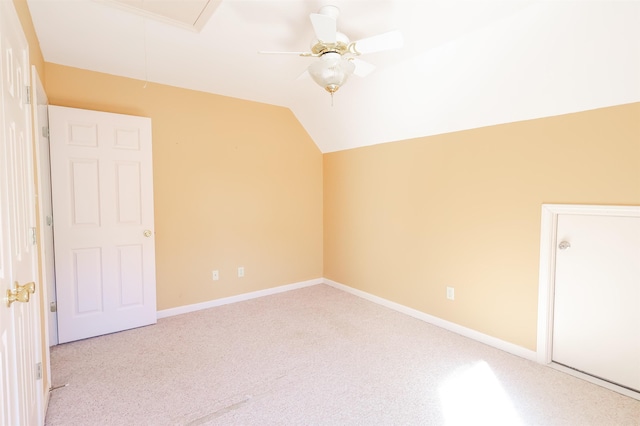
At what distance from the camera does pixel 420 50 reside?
248cm

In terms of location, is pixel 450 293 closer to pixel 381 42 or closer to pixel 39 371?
pixel 381 42

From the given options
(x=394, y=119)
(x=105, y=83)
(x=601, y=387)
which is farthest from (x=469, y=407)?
(x=105, y=83)

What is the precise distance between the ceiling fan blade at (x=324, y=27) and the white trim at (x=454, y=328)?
273 centimetres

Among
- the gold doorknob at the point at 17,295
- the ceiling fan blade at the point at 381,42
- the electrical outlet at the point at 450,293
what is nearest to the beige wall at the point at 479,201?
the electrical outlet at the point at 450,293

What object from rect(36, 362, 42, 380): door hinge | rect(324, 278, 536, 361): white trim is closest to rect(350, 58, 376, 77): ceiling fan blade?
rect(324, 278, 536, 361): white trim

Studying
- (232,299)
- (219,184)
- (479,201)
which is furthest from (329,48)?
(232,299)

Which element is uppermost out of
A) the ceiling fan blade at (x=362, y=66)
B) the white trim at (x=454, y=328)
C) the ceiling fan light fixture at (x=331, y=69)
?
the ceiling fan blade at (x=362, y=66)

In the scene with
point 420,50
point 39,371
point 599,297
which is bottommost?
point 39,371

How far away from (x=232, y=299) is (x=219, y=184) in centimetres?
143

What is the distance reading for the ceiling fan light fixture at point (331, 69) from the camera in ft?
6.40

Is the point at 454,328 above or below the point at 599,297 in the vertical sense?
below

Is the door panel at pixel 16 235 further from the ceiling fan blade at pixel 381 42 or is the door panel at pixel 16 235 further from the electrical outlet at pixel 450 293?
the electrical outlet at pixel 450 293

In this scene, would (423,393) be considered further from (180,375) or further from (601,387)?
(180,375)

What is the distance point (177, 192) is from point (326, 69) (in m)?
2.30
